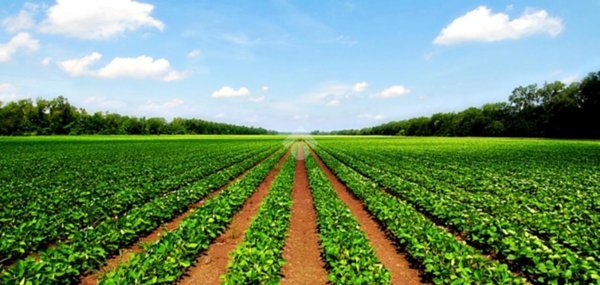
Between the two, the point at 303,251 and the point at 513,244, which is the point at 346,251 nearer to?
the point at 303,251

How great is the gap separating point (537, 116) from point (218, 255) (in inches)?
4780

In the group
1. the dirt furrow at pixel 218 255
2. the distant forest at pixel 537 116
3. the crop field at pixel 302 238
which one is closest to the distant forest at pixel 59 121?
the crop field at pixel 302 238

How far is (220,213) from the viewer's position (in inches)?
424

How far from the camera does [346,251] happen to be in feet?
23.1

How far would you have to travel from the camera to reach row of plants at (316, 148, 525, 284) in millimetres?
5691

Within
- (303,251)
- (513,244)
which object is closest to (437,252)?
(513,244)

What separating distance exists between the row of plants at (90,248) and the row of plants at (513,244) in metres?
8.71

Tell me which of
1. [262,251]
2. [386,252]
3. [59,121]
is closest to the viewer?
[262,251]

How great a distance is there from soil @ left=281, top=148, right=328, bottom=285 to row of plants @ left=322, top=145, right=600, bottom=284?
4114mm

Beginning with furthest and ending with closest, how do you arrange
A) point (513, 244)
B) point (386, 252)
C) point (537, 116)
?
point (537, 116)
point (386, 252)
point (513, 244)

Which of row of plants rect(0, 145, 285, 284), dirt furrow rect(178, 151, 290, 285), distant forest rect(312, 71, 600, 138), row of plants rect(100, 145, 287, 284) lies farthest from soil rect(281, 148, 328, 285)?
distant forest rect(312, 71, 600, 138)

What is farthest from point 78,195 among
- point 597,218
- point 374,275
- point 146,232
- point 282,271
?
point 597,218

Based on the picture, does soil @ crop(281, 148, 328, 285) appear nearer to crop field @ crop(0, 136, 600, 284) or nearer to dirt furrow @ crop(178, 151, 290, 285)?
crop field @ crop(0, 136, 600, 284)

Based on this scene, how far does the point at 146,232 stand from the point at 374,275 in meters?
7.27
